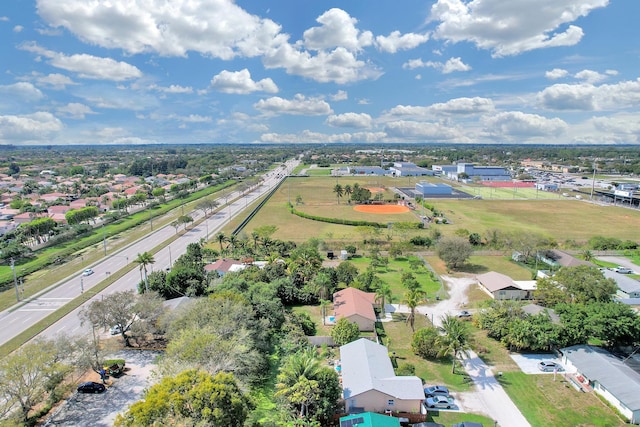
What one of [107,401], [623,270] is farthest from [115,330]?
[623,270]

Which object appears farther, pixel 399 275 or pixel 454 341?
pixel 399 275

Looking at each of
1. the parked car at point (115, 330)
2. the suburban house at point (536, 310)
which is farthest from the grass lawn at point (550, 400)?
the parked car at point (115, 330)

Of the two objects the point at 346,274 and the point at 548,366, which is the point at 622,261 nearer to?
the point at 548,366

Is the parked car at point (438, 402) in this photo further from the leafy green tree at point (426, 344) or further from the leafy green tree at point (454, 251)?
the leafy green tree at point (454, 251)

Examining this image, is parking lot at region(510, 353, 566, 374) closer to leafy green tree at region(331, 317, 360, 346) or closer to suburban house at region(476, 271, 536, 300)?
suburban house at region(476, 271, 536, 300)

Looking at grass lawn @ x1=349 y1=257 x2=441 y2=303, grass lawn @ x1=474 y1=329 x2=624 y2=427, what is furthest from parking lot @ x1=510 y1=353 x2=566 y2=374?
grass lawn @ x1=349 y1=257 x2=441 y2=303

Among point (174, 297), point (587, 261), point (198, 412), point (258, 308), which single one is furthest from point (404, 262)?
point (198, 412)
